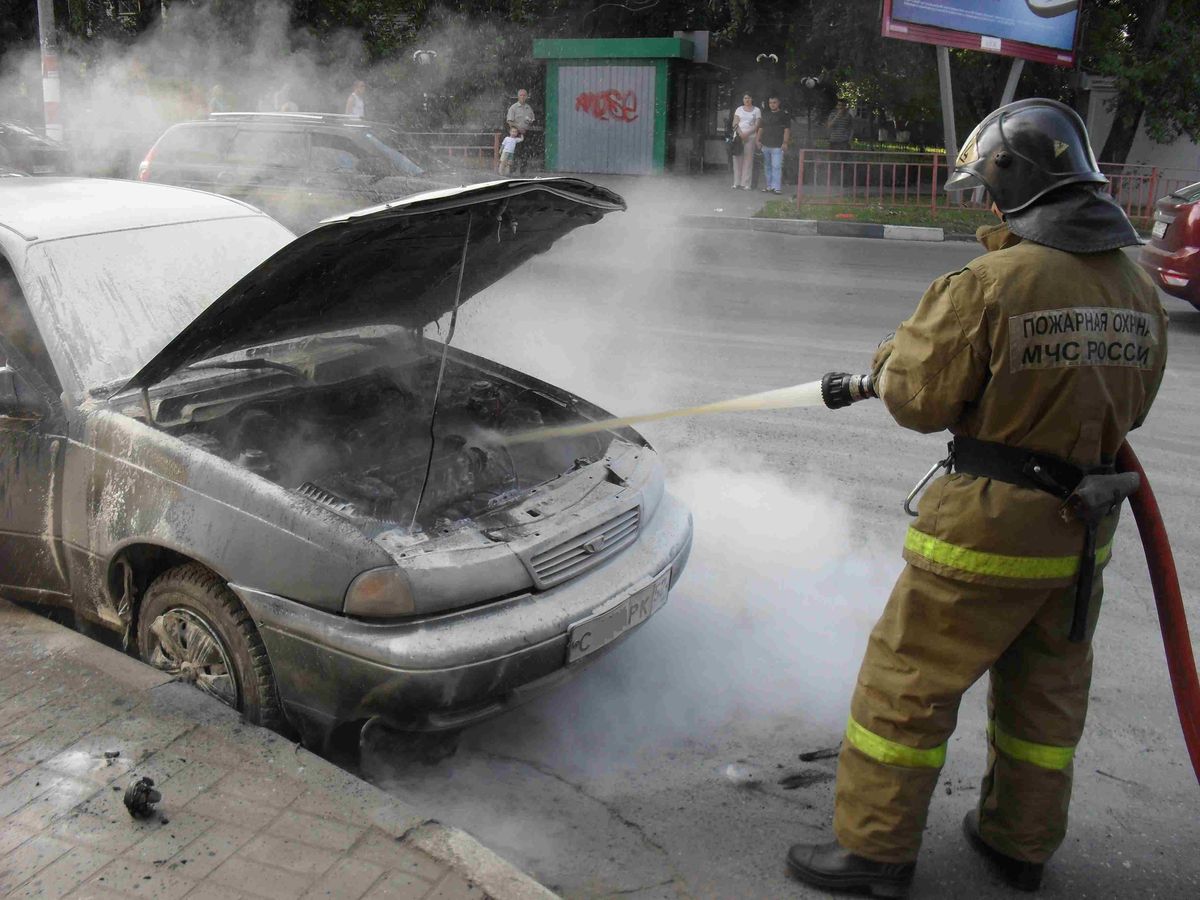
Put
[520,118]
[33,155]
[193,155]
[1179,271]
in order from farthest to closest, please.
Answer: [520,118] → [33,155] → [193,155] → [1179,271]

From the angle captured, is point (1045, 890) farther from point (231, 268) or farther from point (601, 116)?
point (601, 116)

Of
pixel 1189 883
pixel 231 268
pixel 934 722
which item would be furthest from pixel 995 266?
pixel 231 268

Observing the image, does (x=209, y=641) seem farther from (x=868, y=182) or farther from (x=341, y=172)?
(x=868, y=182)

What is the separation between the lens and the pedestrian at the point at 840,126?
85.3ft

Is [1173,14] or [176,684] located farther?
[1173,14]

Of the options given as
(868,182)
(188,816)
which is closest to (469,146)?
(868,182)

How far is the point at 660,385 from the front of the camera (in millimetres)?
7070

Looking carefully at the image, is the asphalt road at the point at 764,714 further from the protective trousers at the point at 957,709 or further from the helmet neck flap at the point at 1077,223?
the helmet neck flap at the point at 1077,223

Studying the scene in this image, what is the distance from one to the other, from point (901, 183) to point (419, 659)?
1572 cm

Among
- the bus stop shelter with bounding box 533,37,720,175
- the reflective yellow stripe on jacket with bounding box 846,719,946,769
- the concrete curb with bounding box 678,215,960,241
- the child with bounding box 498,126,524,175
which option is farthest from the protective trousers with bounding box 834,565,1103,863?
the bus stop shelter with bounding box 533,37,720,175

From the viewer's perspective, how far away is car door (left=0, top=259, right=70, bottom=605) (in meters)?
3.43

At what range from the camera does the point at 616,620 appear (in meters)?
3.22

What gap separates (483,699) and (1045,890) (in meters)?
1.51

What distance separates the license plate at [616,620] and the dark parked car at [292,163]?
843cm
